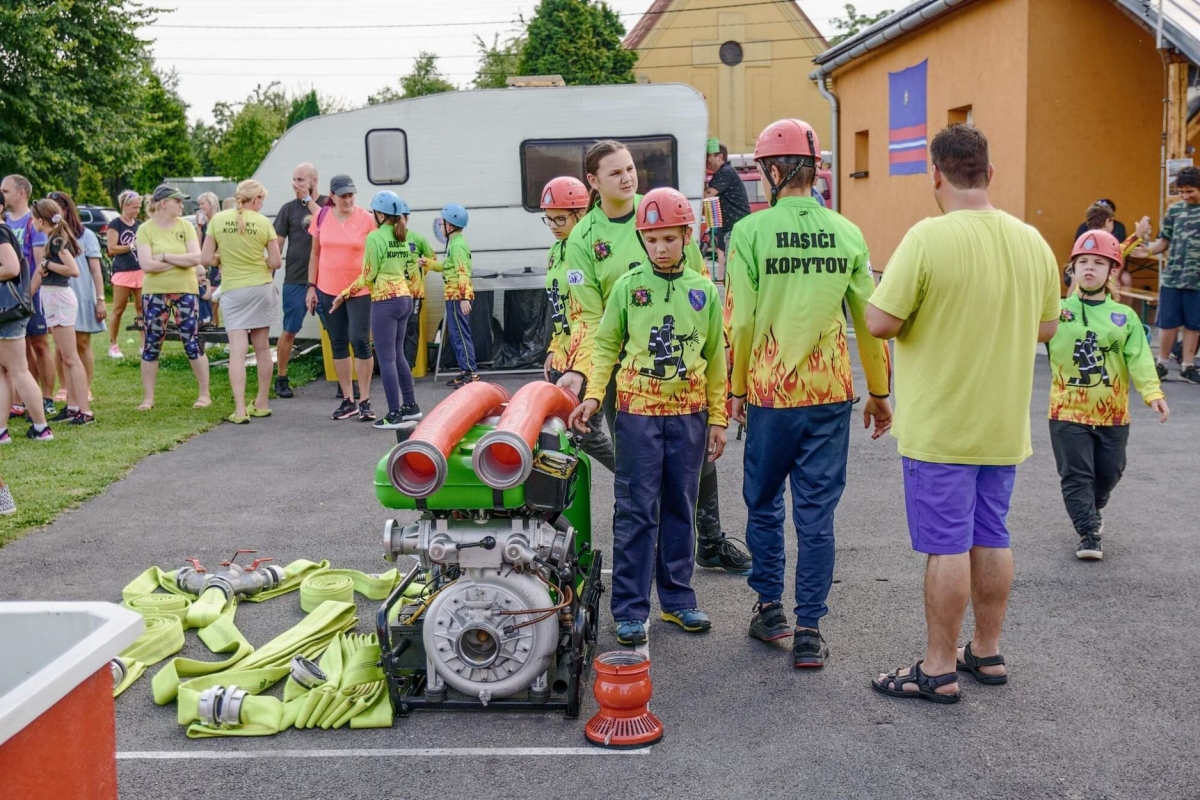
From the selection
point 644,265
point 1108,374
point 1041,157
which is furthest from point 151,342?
point 1041,157

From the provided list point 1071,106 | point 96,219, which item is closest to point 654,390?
point 1071,106

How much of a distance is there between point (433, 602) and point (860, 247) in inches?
89.5

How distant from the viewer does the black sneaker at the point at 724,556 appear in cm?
658

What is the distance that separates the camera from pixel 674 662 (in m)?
5.29

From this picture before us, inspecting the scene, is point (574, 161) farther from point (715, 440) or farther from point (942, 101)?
point (715, 440)

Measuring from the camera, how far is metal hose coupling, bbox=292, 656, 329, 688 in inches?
195

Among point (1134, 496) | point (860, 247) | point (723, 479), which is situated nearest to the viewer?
point (860, 247)

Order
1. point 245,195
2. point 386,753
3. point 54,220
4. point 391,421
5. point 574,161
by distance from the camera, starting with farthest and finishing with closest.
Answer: point 574,161 → point 245,195 → point 391,421 → point 54,220 → point 386,753

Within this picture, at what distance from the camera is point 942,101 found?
1875 centimetres

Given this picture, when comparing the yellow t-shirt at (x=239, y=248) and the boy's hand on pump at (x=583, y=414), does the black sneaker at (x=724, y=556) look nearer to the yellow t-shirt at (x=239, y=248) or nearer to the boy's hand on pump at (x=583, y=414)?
the boy's hand on pump at (x=583, y=414)

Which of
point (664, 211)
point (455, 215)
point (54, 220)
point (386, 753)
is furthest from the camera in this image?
point (455, 215)

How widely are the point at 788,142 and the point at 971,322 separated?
1135mm

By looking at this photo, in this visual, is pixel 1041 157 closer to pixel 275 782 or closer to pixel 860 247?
pixel 860 247

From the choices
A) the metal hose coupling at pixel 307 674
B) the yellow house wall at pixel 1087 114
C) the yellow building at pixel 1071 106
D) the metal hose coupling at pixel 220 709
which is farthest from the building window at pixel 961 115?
the metal hose coupling at pixel 220 709
